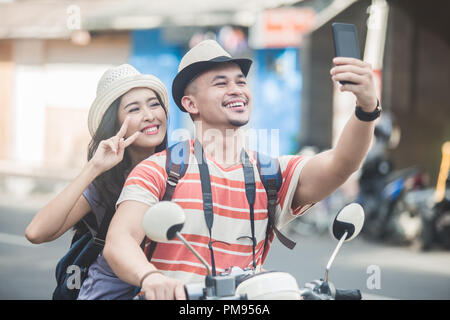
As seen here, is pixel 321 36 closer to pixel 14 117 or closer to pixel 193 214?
pixel 14 117

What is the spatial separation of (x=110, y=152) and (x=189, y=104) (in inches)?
11.4

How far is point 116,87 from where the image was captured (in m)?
2.37

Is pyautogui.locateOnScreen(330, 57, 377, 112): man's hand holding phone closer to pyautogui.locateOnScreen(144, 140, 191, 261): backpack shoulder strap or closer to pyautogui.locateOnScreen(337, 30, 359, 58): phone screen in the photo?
pyautogui.locateOnScreen(337, 30, 359, 58): phone screen

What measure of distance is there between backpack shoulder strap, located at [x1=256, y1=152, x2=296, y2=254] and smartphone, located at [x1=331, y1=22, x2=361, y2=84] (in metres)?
0.47

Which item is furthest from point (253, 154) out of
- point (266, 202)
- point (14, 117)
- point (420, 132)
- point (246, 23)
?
point (246, 23)

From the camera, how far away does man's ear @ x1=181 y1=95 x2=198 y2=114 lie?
7.13ft

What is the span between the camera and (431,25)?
10992 millimetres

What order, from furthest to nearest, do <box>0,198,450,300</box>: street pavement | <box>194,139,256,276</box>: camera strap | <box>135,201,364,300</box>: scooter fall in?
<box>0,198,450,300</box>: street pavement
<box>194,139,256,276</box>: camera strap
<box>135,201,364,300</box>: scooter

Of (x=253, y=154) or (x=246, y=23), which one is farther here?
(x=246, y=23)

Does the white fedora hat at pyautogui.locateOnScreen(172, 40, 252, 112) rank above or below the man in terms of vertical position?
above

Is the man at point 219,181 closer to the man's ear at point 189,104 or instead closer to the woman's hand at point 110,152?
the man's ear at point 189,104

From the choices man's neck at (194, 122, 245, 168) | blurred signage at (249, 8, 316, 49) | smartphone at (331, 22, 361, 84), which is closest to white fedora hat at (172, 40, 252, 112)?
man's neck at (194, 122, 245, 168)

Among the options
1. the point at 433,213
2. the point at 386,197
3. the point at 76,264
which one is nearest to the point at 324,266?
the point at 433,213

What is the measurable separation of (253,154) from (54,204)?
637mm
